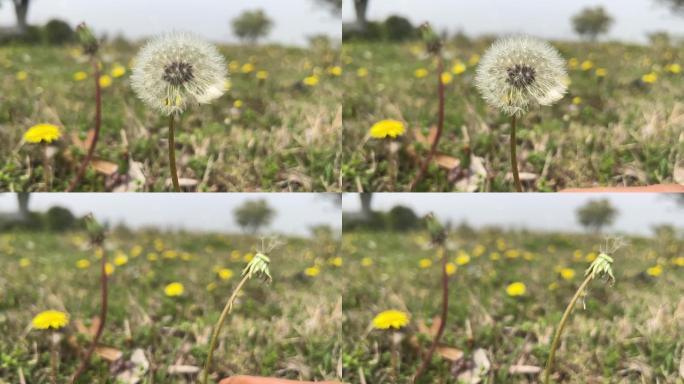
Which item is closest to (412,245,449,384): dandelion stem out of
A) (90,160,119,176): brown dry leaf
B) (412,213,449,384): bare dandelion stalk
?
(412,213,449,384): bare dandelion stalk

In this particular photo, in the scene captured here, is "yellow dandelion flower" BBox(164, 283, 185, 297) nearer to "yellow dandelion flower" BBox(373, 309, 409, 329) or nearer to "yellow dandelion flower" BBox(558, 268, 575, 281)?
"yellow dandelion flower" BBox(373, 309, 409, 329)

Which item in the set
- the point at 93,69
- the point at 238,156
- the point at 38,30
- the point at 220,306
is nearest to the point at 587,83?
the point at 238,156

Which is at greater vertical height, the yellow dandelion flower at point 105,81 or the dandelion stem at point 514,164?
the yellow dandelion flower at point 105,81

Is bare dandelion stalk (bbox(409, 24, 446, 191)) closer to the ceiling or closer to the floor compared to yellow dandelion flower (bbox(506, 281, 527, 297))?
closer to the ceiling

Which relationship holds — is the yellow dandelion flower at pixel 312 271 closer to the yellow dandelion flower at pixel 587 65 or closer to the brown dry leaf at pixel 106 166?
the brown dry leaf at pixel 106 166

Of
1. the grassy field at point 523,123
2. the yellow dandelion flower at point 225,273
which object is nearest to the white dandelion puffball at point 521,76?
the grassy field at point 523,123

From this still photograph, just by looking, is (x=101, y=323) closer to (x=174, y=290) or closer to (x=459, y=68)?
(x=174, y=290)
